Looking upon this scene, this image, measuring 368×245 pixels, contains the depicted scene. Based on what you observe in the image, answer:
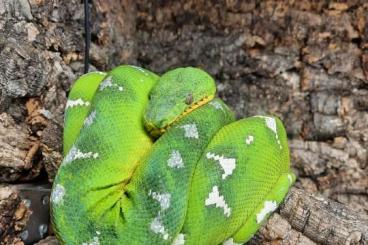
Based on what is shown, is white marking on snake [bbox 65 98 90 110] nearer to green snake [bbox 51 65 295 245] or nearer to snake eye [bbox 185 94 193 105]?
green snake [bbox 51 65 295 245]

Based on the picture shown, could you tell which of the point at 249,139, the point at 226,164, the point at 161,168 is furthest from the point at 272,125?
the point at 161,168

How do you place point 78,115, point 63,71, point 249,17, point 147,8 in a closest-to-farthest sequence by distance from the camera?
point 78,115, point 63,71, point 249,17, point 147,8

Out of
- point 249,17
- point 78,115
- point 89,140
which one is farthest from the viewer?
point 249,17

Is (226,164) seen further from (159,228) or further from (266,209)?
(159,228)

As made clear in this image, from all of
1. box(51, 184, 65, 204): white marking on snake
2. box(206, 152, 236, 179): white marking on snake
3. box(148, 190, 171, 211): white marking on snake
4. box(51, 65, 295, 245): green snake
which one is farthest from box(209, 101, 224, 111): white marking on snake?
box(51, 184, 65, 204): white marking on snake

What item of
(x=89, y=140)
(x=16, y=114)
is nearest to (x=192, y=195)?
(x=89, y=140)

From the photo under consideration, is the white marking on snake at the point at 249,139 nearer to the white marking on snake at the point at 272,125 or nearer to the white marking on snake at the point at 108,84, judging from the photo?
the white marking on snake at the point at 272,125

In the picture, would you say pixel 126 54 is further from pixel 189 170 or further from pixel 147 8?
pixel 189 170
